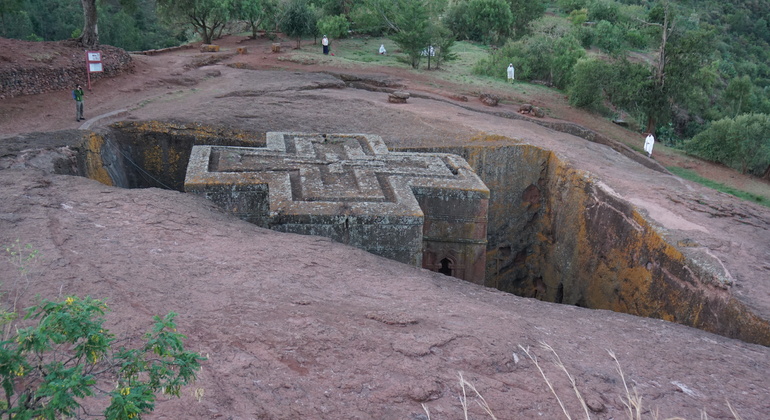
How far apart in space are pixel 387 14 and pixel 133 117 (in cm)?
1756

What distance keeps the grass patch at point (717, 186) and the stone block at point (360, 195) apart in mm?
7511

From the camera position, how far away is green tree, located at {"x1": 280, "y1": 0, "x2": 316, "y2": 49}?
25109 mm

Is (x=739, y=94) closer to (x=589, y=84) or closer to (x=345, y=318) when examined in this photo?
(x=589, y=84)

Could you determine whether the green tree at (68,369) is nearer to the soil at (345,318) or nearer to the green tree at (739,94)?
the soil at (345,318)

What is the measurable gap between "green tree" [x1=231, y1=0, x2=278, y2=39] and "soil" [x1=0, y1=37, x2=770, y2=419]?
1651 centimetres

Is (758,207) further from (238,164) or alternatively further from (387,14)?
(387,14)

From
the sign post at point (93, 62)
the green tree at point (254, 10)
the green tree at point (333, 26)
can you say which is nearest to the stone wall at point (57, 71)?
the sign post at point (93, 62)

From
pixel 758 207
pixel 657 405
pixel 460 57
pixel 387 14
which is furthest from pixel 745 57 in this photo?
pixel 657 405

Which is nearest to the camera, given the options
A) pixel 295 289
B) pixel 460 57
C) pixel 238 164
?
pixel 295 289

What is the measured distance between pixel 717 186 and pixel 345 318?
41.2ft

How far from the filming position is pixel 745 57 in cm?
3503

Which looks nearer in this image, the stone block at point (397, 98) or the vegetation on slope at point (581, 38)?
the stone block at point (397, 98)

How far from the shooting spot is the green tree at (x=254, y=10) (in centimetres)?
2408

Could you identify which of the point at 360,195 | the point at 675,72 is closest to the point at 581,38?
the point at 675,72
